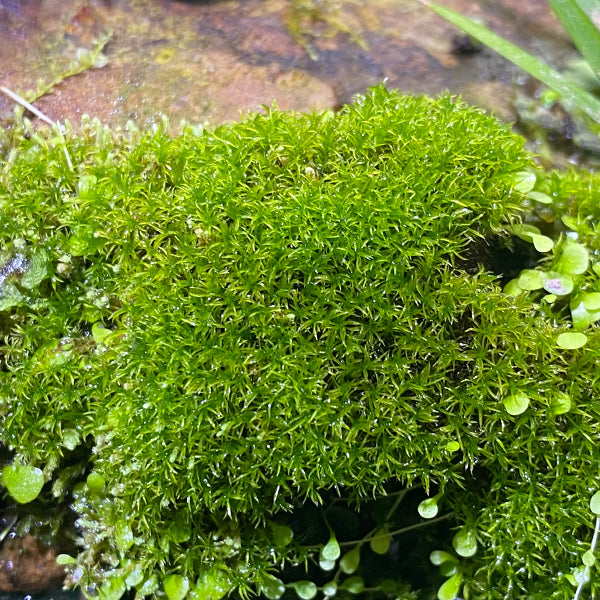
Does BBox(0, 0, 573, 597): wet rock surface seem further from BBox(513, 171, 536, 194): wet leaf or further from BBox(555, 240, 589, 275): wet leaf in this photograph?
BBox(555, 240, 589, 275): wet leaf

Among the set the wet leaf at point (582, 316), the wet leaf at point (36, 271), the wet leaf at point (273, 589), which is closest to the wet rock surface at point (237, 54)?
the wet leaf at point (36, 271)

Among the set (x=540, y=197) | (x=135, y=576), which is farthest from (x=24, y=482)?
(x=540, y=197)

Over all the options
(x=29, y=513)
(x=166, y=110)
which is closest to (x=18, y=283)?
(x=29, y=513)

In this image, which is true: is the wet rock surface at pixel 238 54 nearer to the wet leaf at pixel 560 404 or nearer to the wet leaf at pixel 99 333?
the wet leaf at pixel 99 333

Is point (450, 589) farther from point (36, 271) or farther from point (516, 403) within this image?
point (36, 271)

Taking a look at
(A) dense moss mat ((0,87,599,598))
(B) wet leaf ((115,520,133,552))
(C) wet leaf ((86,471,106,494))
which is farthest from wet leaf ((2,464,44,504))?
(B) wet leaf ((115,520,133,552))

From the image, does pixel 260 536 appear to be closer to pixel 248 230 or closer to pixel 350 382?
pixel 350 382

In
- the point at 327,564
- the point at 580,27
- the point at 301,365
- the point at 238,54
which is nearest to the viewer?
the point at 301,365
